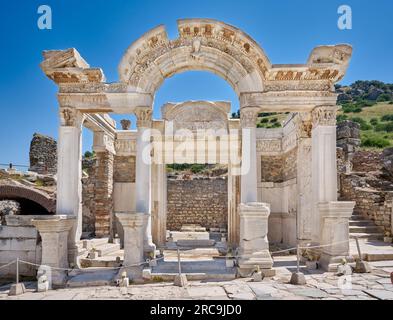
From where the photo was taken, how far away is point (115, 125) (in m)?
14.2

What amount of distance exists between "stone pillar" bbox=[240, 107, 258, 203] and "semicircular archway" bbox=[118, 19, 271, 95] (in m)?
0.70

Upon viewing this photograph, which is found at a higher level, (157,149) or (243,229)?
(157,149)

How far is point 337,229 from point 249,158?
9.06 feet

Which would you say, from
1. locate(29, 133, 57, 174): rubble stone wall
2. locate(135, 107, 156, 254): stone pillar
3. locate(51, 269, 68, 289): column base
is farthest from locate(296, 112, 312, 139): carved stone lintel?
locate(29, 133, 57, 174): rubble stone wall

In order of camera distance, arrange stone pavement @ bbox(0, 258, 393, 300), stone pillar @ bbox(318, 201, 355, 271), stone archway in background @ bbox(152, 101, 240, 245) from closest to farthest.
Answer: stone pavement @ bbox(0, 258, 393, 300) < stone pillar @ bbox(318, 201, 355, 271) < stone archway in background @ bbox(152, 101, 240, 245)

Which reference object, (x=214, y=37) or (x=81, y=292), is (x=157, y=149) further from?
(x=81, y=292)

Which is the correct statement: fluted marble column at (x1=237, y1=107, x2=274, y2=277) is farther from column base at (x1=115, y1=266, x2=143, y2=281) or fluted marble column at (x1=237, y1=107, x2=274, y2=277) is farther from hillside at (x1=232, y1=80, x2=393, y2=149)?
hillside at (x1=232, y1=80, x2=393, y2=149)

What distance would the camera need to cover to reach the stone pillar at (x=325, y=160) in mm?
9117

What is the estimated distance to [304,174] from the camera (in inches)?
421

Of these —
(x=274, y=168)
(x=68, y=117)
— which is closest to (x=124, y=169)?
(x=68, y=117)

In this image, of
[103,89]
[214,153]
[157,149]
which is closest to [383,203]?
[214,153]

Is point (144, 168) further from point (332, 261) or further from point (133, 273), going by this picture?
point (332, 261)

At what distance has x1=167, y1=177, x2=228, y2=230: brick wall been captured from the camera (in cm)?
2153
